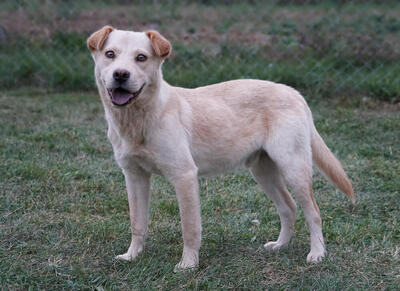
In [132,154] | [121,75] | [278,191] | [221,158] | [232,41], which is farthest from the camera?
[232,41]

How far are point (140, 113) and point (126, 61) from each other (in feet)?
0.97

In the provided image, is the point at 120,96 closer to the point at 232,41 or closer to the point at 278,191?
the point at 278,191

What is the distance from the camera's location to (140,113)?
3076mm

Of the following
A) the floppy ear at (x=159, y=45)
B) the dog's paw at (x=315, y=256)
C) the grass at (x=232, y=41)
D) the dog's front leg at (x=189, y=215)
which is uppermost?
the floppy ear at (x=159, y=45)

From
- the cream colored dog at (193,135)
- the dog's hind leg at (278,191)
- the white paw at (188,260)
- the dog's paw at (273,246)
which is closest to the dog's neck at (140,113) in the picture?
the cream colored dog at (193,135)

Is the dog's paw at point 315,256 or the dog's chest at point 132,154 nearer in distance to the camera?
the dog's chest at point 132,154

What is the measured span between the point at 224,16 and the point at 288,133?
195 inches

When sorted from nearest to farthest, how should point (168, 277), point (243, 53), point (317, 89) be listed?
1. point (168, 277)
2. point (317, 89)
3. point (243, 53)

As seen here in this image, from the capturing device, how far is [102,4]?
826 cm

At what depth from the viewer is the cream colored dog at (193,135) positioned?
3.03m

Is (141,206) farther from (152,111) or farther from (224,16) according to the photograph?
(224,16)

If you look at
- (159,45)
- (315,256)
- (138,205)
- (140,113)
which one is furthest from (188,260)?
(159,45)

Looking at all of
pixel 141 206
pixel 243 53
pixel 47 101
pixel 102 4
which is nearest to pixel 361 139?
pixel 243 53

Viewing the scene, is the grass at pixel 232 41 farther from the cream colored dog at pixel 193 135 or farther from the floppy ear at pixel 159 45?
the floppy ear at pixel 159 45
